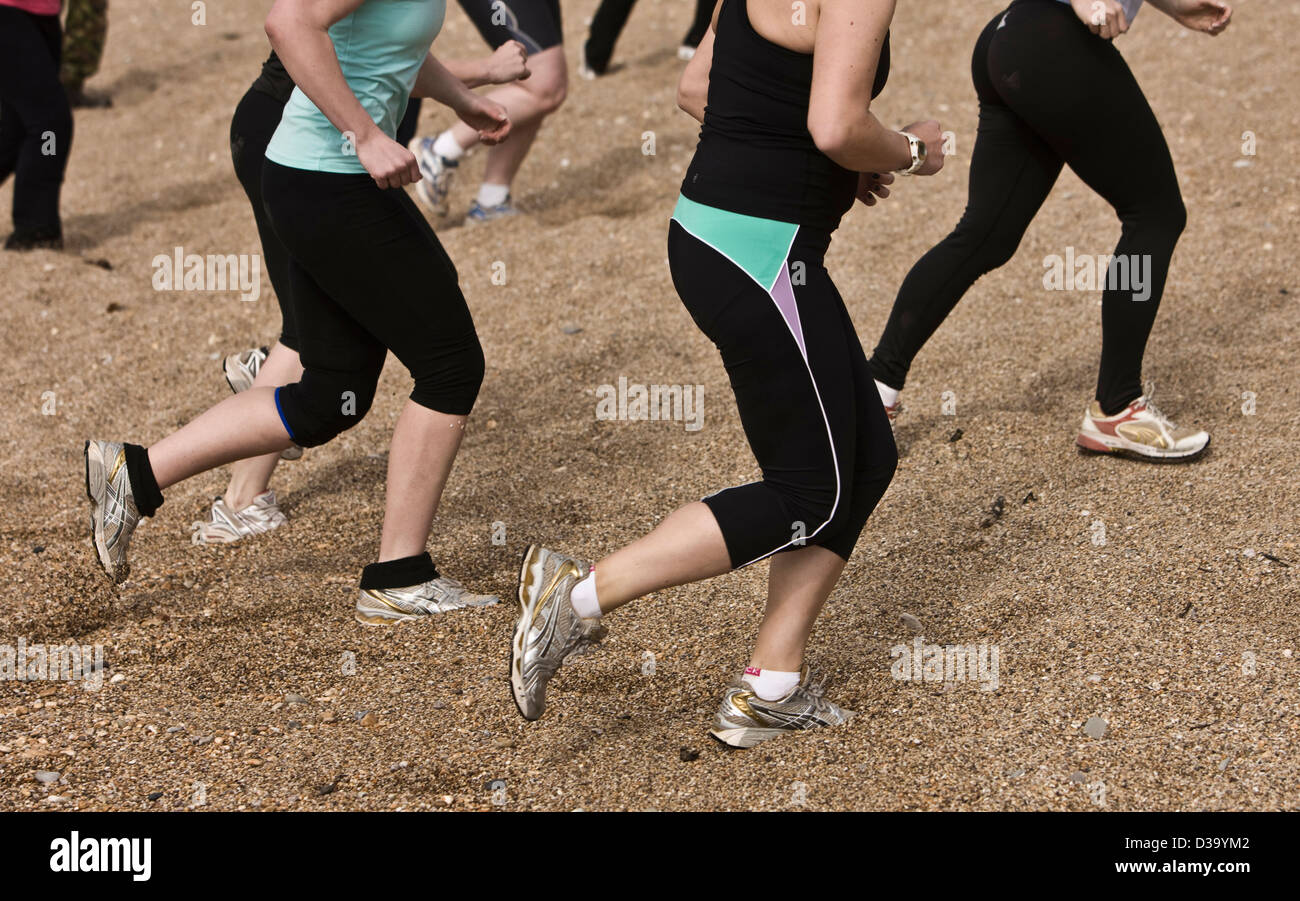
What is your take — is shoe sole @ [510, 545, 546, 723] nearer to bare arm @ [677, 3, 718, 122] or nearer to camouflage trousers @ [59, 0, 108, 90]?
bare arm @ [677, 3, 718, 122]

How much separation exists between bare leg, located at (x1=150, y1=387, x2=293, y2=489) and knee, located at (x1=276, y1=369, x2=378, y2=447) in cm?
4

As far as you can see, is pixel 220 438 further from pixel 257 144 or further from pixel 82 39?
pixel 82 39

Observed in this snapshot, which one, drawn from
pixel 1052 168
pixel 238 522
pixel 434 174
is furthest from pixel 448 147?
pixel 1052 168

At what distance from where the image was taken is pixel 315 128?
276 cm

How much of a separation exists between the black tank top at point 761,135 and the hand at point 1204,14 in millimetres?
1523

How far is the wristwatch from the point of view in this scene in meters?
2.29

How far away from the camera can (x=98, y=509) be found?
3.05m

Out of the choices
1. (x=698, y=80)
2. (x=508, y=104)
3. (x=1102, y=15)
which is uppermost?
(x=1102, y=15)

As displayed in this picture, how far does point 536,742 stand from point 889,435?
944 mm

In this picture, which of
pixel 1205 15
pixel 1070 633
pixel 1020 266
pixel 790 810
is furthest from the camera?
pixel 1020 266

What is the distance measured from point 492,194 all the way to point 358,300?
311 centimetres

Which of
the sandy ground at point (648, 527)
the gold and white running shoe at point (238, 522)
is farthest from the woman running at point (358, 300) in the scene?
the gold and white running shoe at point (238, 522)

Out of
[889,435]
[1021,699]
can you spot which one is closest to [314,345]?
[889,435]

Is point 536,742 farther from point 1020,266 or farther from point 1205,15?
point 1020,266
